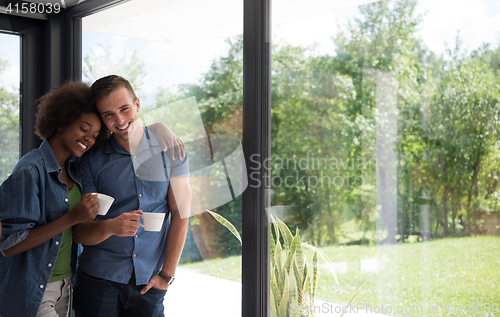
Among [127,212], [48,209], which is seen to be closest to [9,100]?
[48,209]

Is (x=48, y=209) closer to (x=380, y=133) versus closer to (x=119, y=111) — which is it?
(x=119, y=111)

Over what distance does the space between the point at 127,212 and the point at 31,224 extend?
33 cm

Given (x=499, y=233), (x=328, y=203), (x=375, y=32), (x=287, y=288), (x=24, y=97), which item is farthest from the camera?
(x=24, y=97)

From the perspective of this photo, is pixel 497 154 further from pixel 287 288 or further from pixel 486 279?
pixel 287 288

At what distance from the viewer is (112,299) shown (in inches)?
60.7

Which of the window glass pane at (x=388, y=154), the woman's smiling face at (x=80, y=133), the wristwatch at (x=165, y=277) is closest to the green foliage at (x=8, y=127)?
the woman's smiling face at (x=80, y=133)

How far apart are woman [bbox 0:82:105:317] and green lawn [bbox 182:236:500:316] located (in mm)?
933

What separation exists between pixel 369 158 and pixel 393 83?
0.25 metres

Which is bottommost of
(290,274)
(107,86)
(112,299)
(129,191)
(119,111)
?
(112,299)

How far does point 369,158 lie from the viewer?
1.32 meters

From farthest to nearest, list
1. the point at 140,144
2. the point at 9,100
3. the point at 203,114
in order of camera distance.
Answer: the point at 9,100 → the point at 203,114 → the point at 140,144

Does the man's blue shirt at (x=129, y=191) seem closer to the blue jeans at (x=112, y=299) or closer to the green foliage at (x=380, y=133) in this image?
the blue jeans at (x=112, y=299)

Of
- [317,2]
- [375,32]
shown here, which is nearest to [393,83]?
[375,32]

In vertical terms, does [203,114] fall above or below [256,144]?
above
